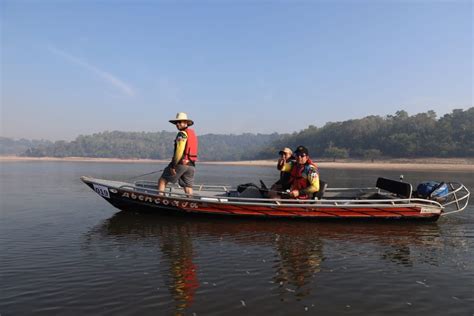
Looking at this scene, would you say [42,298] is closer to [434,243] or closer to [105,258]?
[105,258]

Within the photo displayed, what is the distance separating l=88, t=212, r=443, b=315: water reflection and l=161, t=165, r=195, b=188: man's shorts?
122 centimetres

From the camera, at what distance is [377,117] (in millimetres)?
128625

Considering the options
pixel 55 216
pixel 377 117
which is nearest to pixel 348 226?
pixel 55 216

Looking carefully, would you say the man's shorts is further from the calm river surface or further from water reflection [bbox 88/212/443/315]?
the calm river surface

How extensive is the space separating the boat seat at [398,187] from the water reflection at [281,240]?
1.03 m

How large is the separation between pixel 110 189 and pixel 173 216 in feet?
7.88

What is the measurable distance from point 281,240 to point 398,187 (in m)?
5.43

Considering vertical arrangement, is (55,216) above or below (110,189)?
below

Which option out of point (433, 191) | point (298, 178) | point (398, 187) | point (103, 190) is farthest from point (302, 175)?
point (103, 190)

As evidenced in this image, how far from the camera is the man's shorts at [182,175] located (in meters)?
12.1

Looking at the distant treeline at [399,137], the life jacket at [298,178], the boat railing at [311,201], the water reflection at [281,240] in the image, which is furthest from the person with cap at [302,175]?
the distant treeline at [399,137]

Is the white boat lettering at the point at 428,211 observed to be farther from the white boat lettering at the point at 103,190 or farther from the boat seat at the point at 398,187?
the white boat lettering at the point at 103,190

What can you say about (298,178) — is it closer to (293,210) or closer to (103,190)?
(293,210)

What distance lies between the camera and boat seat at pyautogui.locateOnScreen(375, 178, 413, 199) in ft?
40.4
